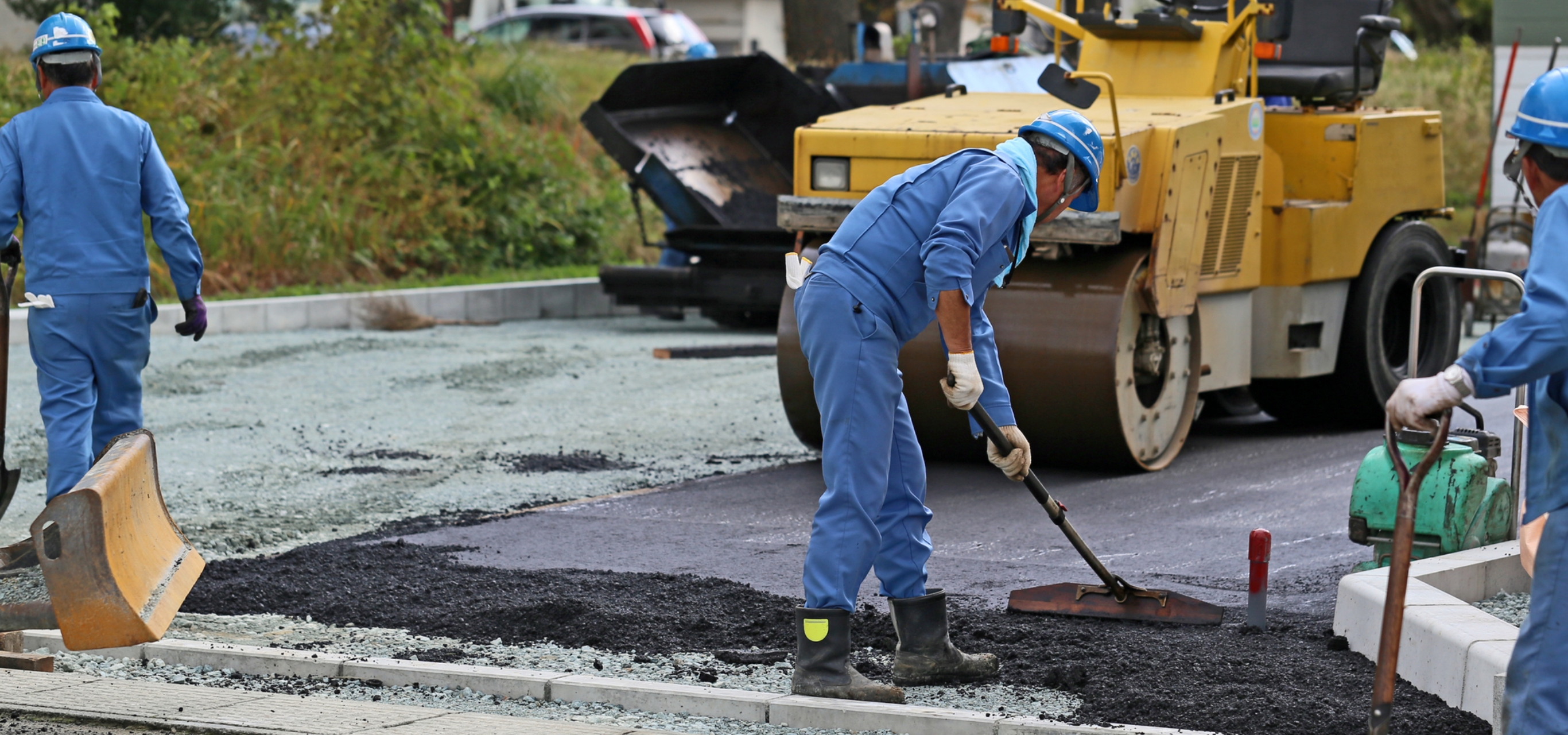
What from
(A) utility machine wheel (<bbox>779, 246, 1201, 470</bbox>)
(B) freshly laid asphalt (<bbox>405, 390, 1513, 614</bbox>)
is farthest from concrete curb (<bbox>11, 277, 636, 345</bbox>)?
(A) utility machine wheel (<bbox>779, 246, 1201, 470</bbox>)

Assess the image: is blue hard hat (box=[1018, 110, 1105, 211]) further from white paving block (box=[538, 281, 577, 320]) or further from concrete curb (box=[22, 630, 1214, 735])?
white paving block (box=[538, 281, 577, 320])

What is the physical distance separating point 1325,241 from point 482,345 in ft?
18.9

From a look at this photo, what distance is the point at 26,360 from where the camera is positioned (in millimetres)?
10781

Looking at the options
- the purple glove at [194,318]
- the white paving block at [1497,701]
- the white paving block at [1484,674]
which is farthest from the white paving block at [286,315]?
the white paving block at [1497,701]

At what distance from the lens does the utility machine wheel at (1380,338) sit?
897 cm

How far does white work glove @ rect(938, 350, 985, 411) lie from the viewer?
178 inches

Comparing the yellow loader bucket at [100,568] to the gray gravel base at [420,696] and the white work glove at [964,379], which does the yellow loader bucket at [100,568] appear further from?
the white work glove at [964,379]

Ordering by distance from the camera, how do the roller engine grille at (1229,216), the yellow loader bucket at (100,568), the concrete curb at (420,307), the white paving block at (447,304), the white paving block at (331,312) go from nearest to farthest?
the yellow loader bucket at (100,568) → the roller engine grille at (1229,216) → the concrete curb at (420,307) → the white paving block at (331,312) → the white paving block at (447,304)

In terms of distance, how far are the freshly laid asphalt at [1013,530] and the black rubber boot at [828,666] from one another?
110 cm

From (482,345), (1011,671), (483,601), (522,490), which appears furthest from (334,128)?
(1011,671)

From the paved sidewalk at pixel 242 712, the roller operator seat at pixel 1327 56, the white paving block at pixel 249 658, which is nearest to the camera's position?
the paved sidewalk at pixel 242 712

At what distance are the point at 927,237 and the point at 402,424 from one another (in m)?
5.10

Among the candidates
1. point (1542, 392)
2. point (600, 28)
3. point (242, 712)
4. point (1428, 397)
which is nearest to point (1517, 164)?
point (1542, 392)

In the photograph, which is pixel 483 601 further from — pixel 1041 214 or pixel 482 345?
pixel 482 345
